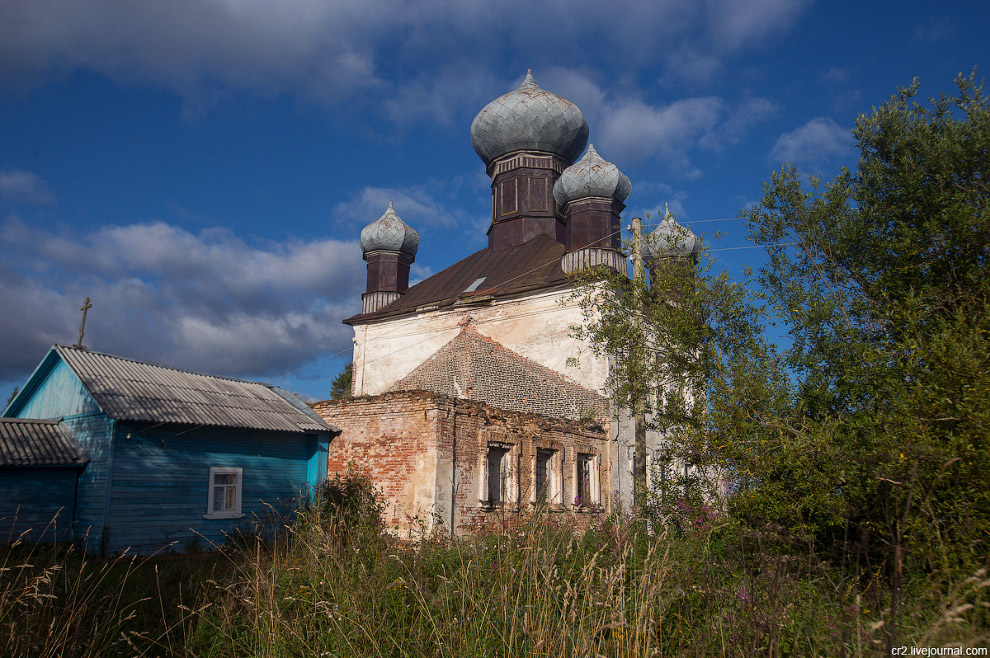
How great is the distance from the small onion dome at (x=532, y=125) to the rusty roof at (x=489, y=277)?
445cm

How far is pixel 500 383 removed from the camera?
16906mm

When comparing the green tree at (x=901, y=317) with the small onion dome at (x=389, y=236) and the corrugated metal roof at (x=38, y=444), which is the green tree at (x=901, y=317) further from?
the small onion dome at (x=389, y=236)

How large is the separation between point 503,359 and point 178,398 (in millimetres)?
8294

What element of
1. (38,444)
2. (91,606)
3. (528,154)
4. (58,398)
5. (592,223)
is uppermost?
(528,154)

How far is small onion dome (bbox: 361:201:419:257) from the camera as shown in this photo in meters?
25.9

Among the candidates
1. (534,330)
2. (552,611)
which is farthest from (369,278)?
(552,611)

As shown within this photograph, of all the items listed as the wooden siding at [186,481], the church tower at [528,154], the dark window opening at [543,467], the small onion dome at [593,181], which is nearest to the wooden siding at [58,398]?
the wooden siding at [186,481]

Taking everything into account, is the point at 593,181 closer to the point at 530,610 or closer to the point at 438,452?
the point at 438,452

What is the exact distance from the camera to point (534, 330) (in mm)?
19781

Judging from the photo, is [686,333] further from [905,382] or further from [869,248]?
[905,382]

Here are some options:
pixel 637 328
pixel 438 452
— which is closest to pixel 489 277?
pixel 637 328

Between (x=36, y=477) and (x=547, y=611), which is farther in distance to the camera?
(x=36, y=477)

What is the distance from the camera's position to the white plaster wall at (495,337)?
61.0ft

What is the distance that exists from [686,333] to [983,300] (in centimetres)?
453
